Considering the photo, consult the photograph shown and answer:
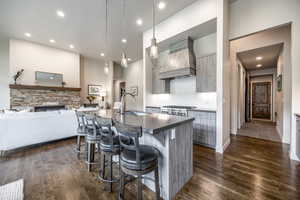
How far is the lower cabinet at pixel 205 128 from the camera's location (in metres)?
3.04

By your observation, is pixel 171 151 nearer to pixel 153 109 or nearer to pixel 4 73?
pixel 153 109

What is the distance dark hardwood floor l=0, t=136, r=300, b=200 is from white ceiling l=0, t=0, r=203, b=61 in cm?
378

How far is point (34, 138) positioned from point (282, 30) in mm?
7439

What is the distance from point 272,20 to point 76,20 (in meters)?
5.24

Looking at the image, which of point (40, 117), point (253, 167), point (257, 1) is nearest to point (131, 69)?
point (40, 117)

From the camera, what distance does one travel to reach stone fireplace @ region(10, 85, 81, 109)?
5387mm

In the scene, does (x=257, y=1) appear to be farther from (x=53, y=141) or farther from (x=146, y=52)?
(x=53, y=141)

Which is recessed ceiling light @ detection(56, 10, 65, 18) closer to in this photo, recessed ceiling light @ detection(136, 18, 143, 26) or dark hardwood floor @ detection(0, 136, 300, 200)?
recessed ceiling light @ detection(136, 18, 143, 26)

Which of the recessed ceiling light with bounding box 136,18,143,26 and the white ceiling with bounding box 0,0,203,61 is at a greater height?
the white ceiling with bounding box 0,0,203,61

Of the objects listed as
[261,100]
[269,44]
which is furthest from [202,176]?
[261,100]

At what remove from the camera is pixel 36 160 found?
8.48 feet

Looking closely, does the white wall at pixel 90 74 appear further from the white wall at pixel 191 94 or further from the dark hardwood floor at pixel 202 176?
the dark hardwood floor at pixel 202 176

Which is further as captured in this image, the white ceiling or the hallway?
the hallway

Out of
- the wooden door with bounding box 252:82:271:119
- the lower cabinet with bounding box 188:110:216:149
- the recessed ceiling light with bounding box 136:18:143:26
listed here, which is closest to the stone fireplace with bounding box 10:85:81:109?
the recessed ceiling light with bounding box 136:18:143:26
